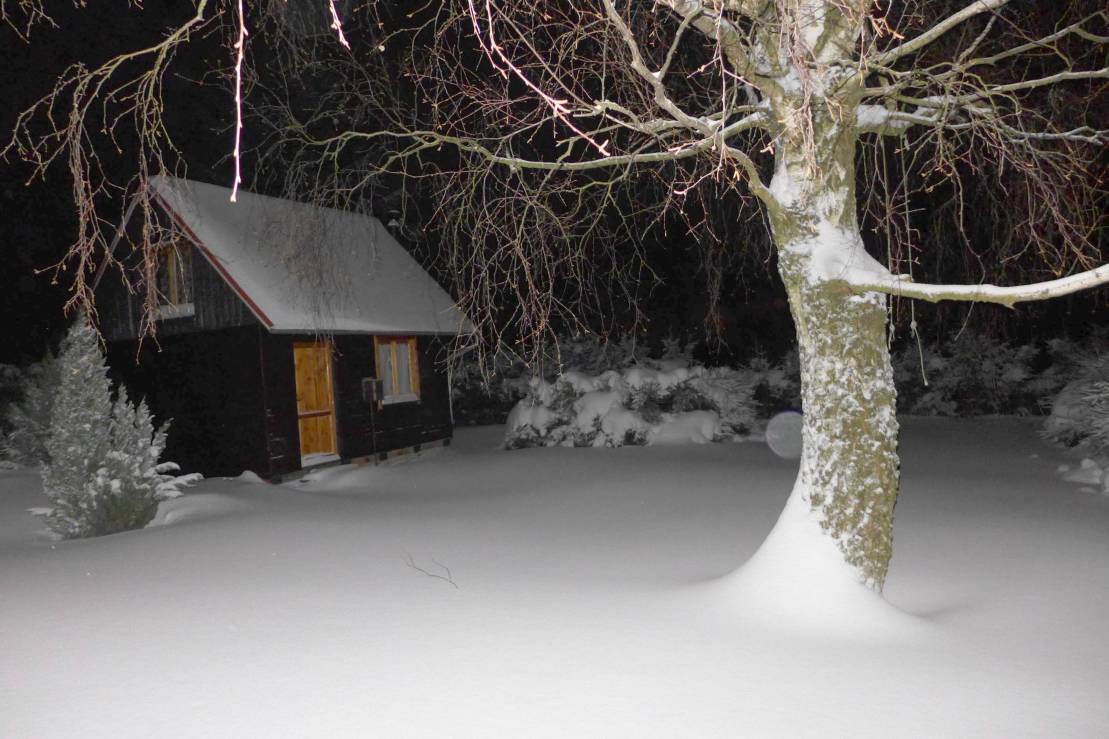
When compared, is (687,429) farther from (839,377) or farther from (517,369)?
(839,377)

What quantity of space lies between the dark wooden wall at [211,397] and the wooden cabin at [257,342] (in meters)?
0.02

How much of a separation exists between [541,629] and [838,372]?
2.87 metres

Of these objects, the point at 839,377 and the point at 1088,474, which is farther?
the point at 1088,474

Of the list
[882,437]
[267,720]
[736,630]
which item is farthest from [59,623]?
[882,437]

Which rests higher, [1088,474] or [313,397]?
[313,397]

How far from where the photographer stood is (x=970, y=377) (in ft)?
75.0

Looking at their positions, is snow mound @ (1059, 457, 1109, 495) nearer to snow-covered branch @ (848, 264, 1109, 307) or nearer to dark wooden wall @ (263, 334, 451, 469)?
snow-covered branch @ (848, 264, 1109, 307)

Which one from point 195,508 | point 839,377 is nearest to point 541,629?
point 839,377

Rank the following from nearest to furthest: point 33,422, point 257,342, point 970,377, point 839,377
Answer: point 839,377 < point 257,342 < point 33,422 < point 970,377

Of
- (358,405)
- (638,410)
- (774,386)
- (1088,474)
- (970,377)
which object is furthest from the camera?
(970,377)

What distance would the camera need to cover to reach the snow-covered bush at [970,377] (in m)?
22.4

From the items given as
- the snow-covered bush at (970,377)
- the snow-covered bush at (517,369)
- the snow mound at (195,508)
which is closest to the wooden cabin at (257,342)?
the snow mound at (195,508)

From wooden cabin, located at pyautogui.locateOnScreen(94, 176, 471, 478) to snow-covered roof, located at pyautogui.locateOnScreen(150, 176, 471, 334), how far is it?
0.04 m

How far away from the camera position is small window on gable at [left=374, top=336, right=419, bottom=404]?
16875 millimetres
